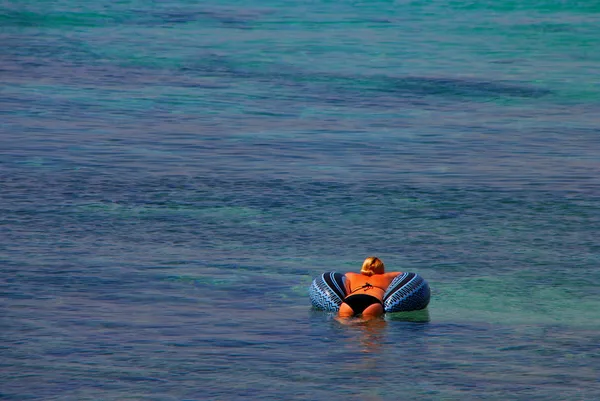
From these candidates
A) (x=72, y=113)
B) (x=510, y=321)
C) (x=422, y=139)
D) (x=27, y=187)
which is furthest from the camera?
(x=72, y=113)

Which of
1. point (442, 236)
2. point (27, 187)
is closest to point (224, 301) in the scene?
point (442, 236)

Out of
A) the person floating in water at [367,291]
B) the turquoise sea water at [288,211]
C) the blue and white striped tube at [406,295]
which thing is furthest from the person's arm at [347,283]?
the turquoise sea water at [288,211]

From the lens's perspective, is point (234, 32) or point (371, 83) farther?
point (234, 32)

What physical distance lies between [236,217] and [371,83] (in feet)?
43.8

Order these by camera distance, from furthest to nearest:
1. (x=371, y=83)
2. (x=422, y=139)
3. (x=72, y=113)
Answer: (x=371, y=83) → (x=72, y=113) → (x=422, y=139)

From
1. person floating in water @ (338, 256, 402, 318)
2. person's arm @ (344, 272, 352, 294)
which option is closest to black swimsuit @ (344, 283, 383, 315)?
person floating in water @ (338, 256, 402, 318)

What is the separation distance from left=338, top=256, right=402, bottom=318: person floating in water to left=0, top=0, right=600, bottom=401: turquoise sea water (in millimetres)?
270

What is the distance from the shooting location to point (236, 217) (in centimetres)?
1941

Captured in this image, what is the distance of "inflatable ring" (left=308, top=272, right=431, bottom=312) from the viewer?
47.4 feet

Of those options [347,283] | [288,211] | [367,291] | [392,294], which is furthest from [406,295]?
[288,211]

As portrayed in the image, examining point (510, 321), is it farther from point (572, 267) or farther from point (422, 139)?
point (422, 139)

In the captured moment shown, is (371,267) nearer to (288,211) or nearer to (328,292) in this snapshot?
(328,292)

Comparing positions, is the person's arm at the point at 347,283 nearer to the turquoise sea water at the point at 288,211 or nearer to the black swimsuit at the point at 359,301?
the black swimsuit at the point at 359,301

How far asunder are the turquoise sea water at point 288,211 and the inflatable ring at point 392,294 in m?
0.19
